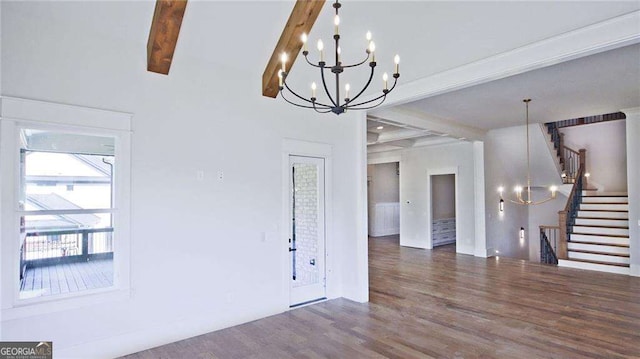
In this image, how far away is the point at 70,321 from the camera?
328 centimetres

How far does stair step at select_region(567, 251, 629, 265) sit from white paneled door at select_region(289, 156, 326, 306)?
6.12m

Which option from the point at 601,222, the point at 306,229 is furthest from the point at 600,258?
the point at 306,229

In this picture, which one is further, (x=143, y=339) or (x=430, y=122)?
(x=430, y=122)

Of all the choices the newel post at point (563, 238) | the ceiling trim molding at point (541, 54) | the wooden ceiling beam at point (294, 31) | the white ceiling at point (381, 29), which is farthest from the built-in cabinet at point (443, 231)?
the wooden ceiling beam at point (294, 31)

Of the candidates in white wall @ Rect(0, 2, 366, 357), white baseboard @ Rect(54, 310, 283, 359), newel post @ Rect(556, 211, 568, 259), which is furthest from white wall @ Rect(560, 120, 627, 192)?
white baseboard @ Rect(54, 310, 283, 359)

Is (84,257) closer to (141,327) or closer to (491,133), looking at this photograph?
(141,327)

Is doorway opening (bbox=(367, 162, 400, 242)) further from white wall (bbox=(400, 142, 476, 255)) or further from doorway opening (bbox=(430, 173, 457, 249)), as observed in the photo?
white wall (bbox=(400, 142, 476, 255))

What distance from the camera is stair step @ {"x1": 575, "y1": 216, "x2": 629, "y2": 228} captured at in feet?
26.9

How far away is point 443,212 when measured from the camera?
11312 millimetres

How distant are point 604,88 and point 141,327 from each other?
275 inches

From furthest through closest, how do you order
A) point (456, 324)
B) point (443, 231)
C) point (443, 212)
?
1. point (443, 212)
2. point (443, 231)
3. point (456, 324)

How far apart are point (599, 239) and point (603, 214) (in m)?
1.08

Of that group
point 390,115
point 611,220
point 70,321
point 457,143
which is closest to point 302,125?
point 390,115

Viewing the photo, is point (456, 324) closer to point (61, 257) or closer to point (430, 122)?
point (430, 122)
